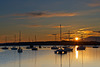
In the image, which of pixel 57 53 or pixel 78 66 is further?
pixel 57 53

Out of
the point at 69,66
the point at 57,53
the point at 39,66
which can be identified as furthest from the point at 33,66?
the point at 57,53

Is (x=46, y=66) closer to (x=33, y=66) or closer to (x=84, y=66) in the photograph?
(x=33, y=66)

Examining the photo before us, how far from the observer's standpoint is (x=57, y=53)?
8431cm

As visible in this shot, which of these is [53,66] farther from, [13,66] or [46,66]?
[13,66]

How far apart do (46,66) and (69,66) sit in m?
5.06

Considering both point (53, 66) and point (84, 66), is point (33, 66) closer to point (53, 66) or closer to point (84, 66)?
point (53, 66)

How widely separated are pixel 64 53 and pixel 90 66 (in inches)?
1493

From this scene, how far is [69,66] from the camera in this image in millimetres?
47438

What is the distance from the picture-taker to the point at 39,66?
47688 millimetres

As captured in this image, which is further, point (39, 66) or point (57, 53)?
point (57, 53)

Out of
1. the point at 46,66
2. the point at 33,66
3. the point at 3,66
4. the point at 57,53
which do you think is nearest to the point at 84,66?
the point at 46,66

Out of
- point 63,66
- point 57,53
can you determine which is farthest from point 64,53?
point 63,66

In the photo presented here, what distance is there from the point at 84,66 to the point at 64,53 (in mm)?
37644

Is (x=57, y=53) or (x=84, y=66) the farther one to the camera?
(x=57, y=53)
